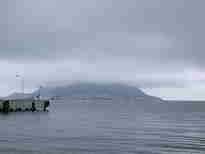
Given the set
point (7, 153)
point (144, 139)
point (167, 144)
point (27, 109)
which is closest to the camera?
point (7, 153)

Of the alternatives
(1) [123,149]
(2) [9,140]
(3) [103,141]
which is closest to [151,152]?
(1) [123,149]

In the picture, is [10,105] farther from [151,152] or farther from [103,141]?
[151,152]

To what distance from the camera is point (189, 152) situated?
1561 inches

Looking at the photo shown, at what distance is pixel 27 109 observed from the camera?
13562cm

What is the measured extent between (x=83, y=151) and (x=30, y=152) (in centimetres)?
527

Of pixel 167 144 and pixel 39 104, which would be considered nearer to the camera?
pixel 167 144

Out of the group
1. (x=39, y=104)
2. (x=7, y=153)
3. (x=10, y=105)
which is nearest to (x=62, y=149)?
(x=7, y=153)

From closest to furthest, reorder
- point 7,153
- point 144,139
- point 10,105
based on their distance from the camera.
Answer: point 7,153 < point 144,139 < point 10,105

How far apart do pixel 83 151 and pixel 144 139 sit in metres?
14.8

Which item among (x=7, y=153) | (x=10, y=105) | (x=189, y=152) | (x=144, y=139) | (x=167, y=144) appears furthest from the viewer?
(x=10, y=105)

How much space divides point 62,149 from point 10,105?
9000 centimetres

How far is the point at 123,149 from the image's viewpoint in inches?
1640

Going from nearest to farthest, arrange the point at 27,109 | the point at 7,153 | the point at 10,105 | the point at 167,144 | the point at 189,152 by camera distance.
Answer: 1. the point at 7,153
2. the point at 189,152
3. the point at 167,144
4. the point at 10,105
5. the point at 27,109

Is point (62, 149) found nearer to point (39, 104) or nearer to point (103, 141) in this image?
point (103, 141)
